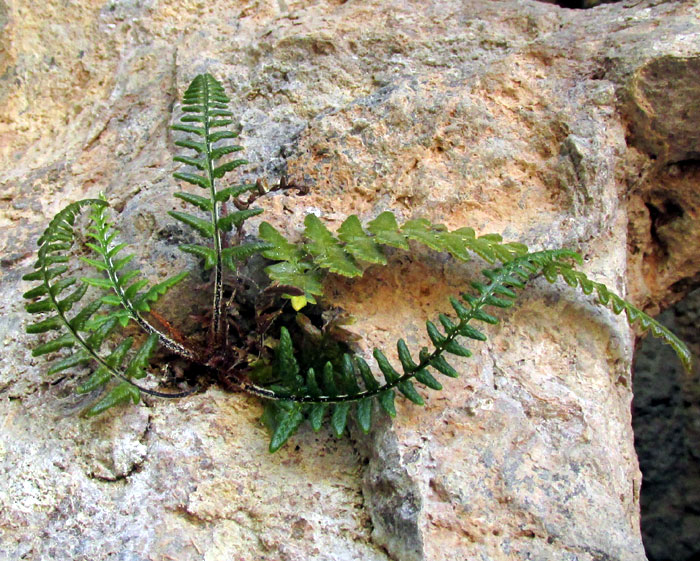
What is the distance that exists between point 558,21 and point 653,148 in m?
0.85

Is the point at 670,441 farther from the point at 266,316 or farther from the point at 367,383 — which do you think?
the point at 266,316

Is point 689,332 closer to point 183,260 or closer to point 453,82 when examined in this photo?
point 453,82

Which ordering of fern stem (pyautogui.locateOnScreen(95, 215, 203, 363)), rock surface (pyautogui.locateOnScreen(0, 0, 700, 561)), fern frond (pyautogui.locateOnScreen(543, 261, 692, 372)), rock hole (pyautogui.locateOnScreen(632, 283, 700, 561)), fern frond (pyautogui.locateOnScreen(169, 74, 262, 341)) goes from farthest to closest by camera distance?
rock hole (pyautogui.locateOnScreen(632, 283, 700, 561)) < fern frond (pyautogui.locateOnScreen(543, 261, 692, 372)) < fern frond (pyautogui.locateOnScreen(169, 74, 262, 341)) < fern stem (pyautogui.locateOnScreen(95, 215, 203, 363)) < rock surface (pyautogui.locateOnScreen(0, 0, 700, 561))

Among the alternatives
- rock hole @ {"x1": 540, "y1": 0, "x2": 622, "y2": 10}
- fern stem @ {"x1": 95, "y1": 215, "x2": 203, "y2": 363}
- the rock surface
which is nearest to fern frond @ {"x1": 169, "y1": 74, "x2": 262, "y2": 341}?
fern stem @ {"x1": 95, "y1": 215, "x2": 203, "y2": 363}

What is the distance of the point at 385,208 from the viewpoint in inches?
104

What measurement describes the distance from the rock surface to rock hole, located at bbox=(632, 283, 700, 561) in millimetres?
1705

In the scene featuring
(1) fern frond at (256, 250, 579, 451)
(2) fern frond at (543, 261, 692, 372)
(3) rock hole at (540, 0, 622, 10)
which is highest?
(3) rock hole at (540, 0, 622, 10)

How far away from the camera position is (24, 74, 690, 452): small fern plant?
6.74ft

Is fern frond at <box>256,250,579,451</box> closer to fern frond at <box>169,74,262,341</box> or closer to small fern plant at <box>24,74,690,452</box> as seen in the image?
small fern plant at <box>24,74,690,452</box>

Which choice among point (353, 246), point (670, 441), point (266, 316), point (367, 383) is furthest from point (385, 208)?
point (670, 441)

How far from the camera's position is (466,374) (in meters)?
2.29

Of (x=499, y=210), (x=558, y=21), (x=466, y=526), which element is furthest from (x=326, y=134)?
(x=466, y=526)

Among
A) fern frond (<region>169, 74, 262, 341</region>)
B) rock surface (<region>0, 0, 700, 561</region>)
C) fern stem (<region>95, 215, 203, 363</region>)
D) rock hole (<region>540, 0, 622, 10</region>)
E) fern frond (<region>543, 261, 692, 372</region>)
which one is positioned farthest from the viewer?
rock hole (<region>540, 0, 622, 10</region>)

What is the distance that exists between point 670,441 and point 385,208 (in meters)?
3.59
